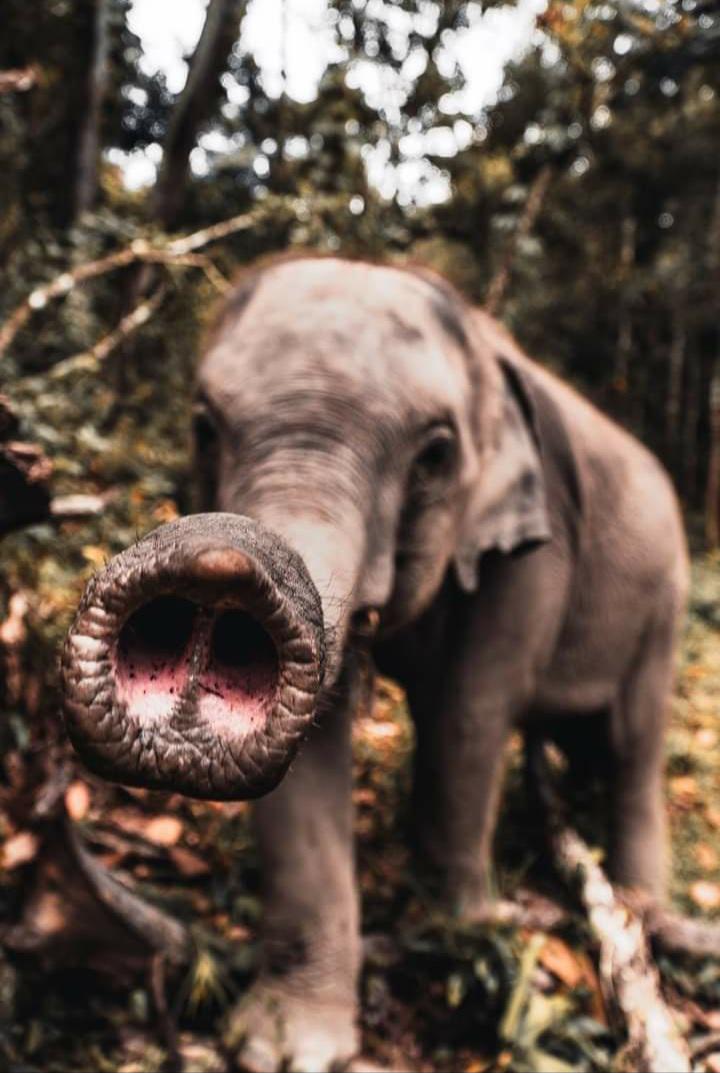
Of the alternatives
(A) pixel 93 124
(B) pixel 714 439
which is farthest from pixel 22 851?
(B) pixel 714 439

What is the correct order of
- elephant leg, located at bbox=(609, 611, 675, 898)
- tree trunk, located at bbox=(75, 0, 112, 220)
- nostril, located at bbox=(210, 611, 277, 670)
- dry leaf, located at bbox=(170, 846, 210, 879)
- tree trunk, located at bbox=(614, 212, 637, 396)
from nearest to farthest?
nostril, located at bbox=(210, 611, 277, 670) → dry leaf, located at bbox=(170, 846, 210, 879) → elephant leg, located at bbox=(609, 611, 675, 898) → tree trunk, located at bbox=(75, 0, 112, 220) → tree trunk, located at bbox=(614, 212, 637, 396)

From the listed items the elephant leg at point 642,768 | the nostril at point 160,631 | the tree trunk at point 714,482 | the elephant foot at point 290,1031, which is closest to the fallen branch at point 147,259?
the elephant foot at point 290,1031

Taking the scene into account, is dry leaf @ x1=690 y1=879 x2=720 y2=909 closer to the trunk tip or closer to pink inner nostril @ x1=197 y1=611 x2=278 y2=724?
pink inner nostril @ x1=197 y1=611 x2=278 y2=724

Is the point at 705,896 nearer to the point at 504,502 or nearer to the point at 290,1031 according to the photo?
the point at 290,1031

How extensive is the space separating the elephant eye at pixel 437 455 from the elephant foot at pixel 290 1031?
125 cm

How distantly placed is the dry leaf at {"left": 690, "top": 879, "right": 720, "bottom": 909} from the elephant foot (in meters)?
1.74

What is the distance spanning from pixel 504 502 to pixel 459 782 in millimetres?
814

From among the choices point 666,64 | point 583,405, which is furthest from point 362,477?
point 666,64

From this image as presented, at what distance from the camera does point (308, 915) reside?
2.23 metres

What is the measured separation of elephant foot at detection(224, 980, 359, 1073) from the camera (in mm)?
2076

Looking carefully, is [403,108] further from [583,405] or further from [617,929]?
[617,929]

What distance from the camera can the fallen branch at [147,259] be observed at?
3.20 m

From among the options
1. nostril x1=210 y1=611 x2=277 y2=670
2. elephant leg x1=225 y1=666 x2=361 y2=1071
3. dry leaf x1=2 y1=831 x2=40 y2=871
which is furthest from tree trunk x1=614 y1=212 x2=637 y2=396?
nostril x1=210 y1=611 x2=277 y2=670

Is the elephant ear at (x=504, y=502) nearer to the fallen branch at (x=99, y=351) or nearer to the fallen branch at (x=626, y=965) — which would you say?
the fallen branch at (x=626, y=965)
